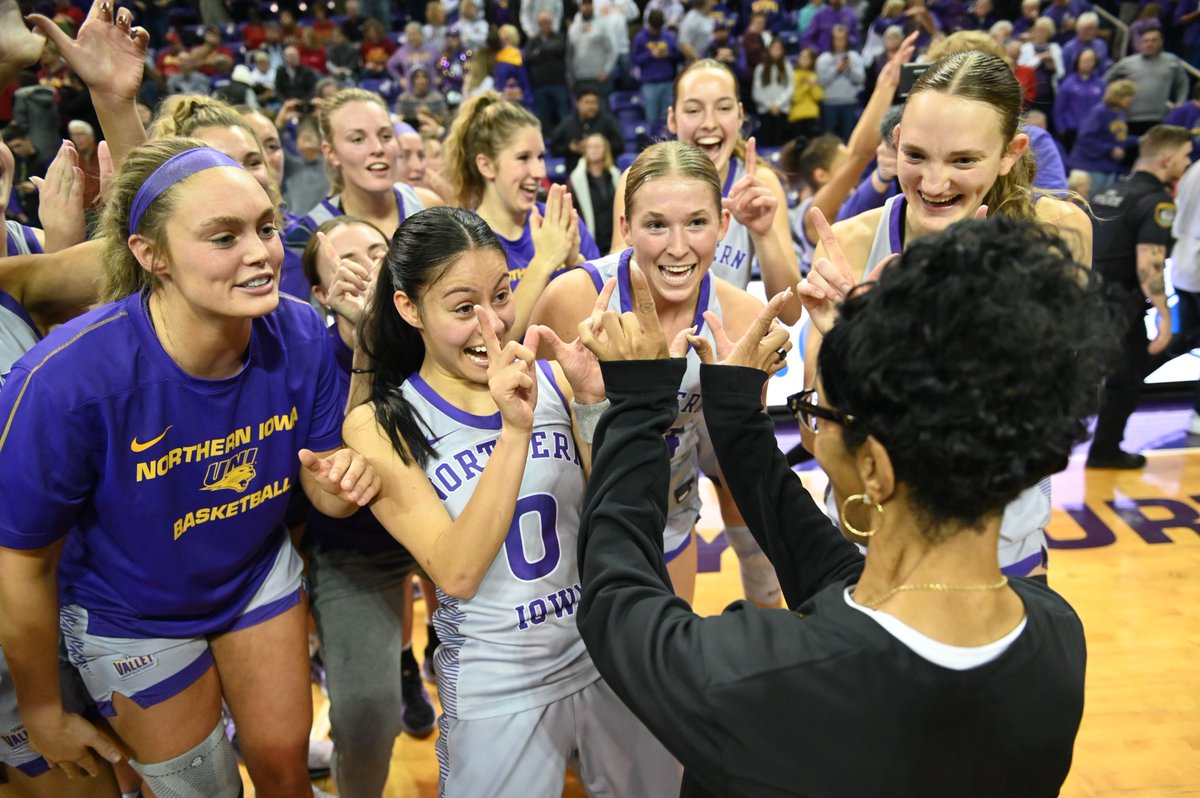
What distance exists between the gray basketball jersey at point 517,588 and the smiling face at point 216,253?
1.46 feet

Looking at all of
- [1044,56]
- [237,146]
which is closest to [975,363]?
[237,146]

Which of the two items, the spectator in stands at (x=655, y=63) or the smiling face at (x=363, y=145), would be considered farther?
the spectator in stands at (x=655, y=63)

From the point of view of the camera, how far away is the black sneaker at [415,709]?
3.52 metres

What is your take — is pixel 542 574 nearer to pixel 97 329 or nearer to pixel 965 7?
pixel 97 329

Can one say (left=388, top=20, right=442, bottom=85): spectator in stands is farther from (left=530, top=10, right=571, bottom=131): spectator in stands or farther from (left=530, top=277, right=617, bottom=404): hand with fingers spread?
(left=530, top=277, right=617, bottom=404): hand with fingers spread

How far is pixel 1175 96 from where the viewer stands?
10.7m

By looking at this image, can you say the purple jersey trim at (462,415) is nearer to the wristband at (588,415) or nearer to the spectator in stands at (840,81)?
the wristband at (588,415)

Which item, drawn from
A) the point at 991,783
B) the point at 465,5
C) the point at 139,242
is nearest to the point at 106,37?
the point at 139,242

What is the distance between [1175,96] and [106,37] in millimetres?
11260

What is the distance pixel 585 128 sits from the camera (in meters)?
10.4

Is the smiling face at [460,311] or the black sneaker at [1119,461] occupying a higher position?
the smiling face at [460,311]

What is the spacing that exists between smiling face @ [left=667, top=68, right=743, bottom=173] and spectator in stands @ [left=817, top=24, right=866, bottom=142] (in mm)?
8321

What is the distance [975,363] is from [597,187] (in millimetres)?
7384

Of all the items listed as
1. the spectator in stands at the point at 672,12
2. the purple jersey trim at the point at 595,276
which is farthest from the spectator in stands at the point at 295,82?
the purple jersey trim at the point at 595,276
